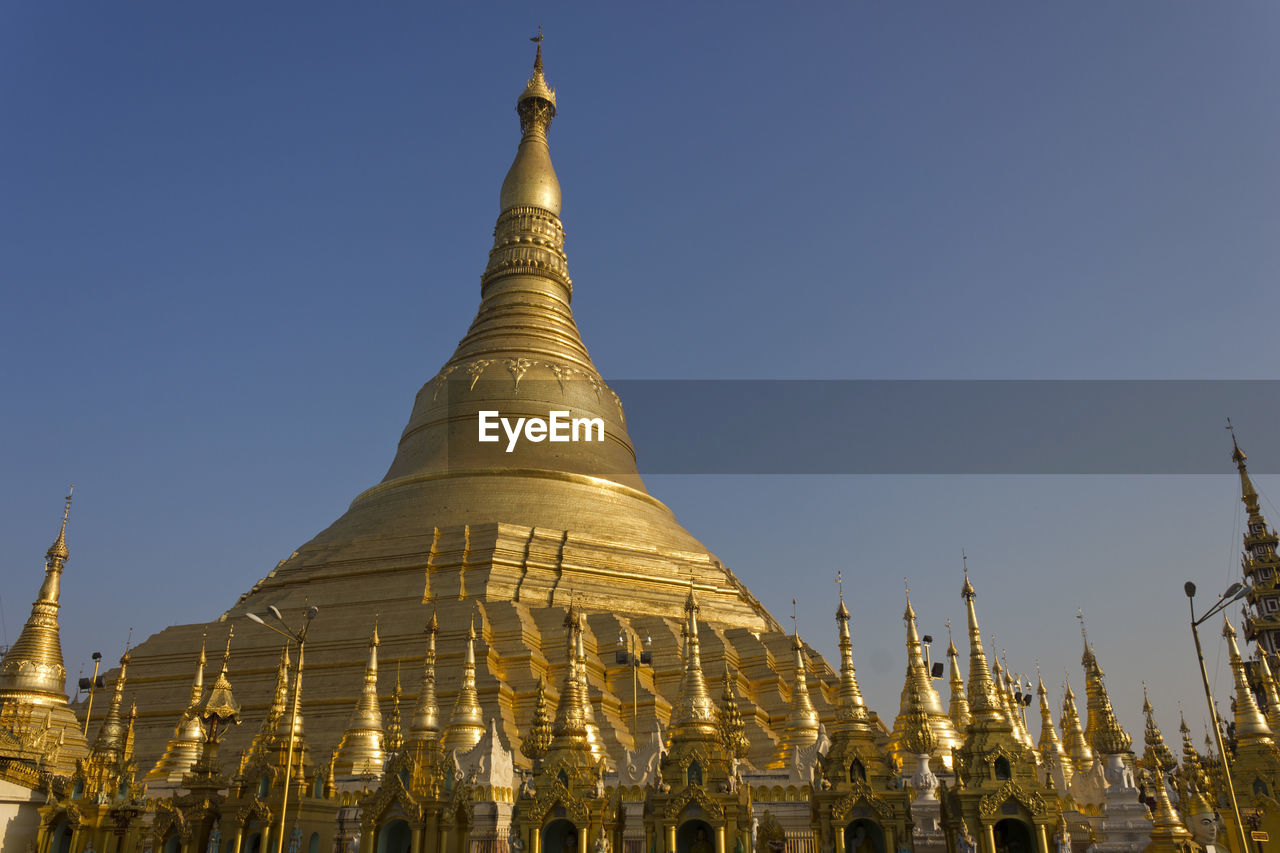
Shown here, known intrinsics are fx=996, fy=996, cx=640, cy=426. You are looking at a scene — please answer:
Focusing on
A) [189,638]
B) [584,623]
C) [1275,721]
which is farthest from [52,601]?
[1275,721]

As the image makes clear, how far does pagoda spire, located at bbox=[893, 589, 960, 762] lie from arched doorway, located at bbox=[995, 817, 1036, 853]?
770cm

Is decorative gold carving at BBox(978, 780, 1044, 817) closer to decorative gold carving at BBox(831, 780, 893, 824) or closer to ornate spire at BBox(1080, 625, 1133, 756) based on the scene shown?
decorative gold carving at BBox(831, 780, 893, 824)

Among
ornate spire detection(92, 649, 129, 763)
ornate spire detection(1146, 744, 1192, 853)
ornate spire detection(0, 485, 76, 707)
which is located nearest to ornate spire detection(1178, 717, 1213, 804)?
ornate spire detection(1146, 744, 1192, 853)

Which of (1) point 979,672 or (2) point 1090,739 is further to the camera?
(2) point 1090,739

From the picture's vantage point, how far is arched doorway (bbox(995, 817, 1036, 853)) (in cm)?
1520

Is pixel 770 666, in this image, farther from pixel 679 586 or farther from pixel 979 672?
pixel 979 672

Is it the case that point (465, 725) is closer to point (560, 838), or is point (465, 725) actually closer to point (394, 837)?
point (394, 837)

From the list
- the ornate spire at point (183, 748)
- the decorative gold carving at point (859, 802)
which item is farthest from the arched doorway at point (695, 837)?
the ornate spire at point (183, 748)

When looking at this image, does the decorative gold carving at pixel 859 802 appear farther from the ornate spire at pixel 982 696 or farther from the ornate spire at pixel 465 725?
the ornate spire at pixel 465 725

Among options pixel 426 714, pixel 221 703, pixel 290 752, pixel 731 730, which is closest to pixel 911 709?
pixel 731 730

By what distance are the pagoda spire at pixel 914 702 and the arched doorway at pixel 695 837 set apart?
8.66 meters

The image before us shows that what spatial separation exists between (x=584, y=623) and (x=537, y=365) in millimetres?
14677

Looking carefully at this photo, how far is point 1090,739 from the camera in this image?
1321 inches

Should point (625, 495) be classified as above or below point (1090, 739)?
above
